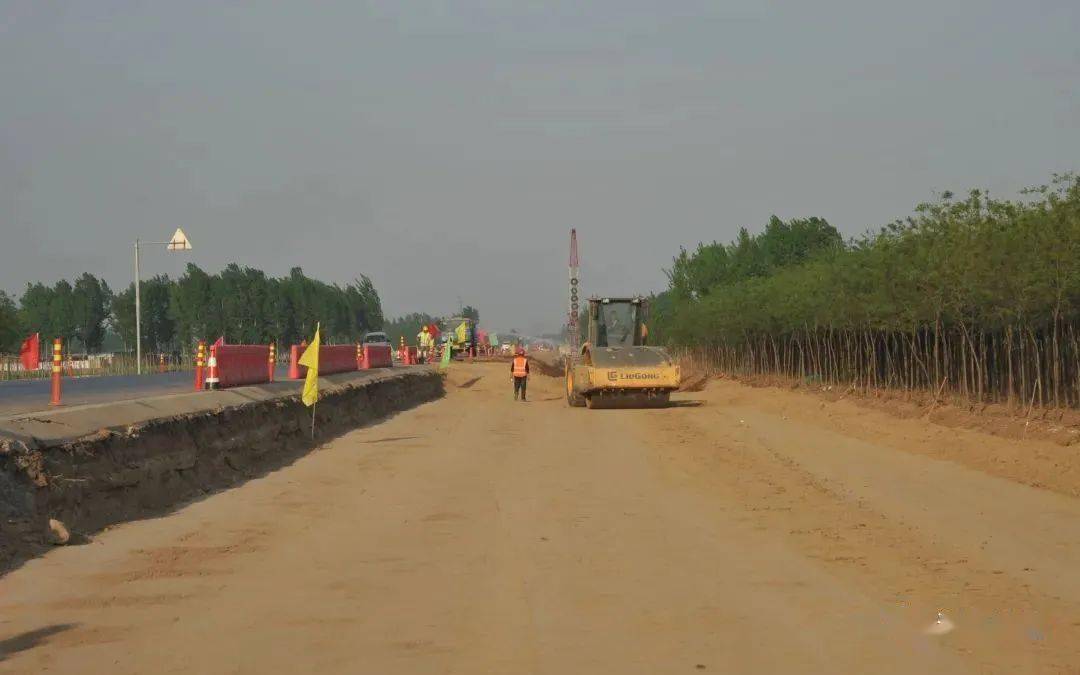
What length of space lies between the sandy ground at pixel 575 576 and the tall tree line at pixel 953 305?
9588mm

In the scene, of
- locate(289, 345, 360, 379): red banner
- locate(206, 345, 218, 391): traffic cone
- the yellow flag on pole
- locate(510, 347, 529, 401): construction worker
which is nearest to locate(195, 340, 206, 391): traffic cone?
locate(206, 345, 218, 391): traffic cone

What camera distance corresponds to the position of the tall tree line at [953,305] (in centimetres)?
2442

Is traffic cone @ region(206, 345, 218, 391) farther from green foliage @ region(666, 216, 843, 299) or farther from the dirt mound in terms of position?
green foliage @ region(666, 216, 843, 299)

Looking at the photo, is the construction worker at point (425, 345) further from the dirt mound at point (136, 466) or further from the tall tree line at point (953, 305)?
the dirt mound at point (136, 466)

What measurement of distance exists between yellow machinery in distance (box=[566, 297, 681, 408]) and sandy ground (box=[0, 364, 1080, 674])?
42.9ft

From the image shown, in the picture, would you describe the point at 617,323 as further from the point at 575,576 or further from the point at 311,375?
the point at 575,576

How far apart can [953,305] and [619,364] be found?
839 cm

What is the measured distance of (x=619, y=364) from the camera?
30.2 metres

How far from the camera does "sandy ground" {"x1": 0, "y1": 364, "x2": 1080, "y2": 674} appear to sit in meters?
6.50

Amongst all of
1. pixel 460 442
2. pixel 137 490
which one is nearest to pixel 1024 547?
pixel 137 490

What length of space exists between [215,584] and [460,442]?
39.9ft

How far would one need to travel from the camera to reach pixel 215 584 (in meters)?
8.49

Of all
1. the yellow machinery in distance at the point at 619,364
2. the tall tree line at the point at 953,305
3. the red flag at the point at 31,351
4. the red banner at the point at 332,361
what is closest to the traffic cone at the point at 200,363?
the red flag at the point at 31,351

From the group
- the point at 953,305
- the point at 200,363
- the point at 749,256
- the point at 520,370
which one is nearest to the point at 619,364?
the point at 520,370
